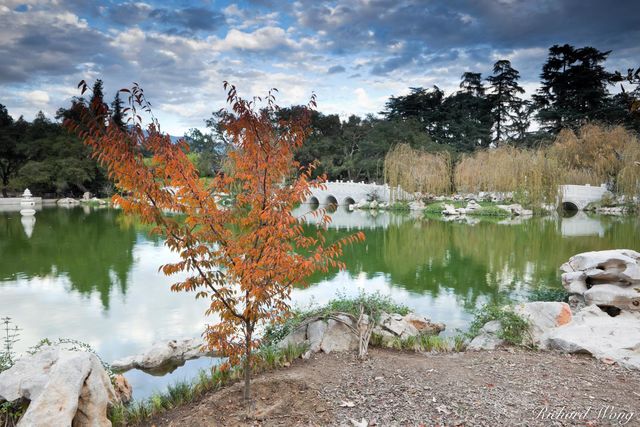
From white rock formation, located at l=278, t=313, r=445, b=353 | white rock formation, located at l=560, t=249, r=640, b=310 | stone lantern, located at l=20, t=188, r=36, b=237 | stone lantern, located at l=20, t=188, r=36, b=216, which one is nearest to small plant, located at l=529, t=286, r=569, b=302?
white rock formation, located at l=560, t=249, r=640, b=310

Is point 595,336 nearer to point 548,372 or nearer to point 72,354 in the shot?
point 548,372

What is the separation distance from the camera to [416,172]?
98.5 ft

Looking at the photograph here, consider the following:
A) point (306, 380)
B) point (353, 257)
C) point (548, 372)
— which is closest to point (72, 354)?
point (306, 380)

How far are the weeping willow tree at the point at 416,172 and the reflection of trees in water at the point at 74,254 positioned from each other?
16778 mm

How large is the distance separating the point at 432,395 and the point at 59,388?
2686mm

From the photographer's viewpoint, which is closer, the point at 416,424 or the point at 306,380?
the point at 416,424

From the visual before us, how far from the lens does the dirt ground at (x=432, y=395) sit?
3.20 meters

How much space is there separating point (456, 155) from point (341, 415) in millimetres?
34786

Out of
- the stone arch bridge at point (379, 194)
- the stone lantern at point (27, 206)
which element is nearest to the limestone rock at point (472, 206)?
the stone arch bridge at point (379, 194)

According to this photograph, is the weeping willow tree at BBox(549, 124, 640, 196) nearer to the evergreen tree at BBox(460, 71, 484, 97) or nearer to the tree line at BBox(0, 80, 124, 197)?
the evergreen tree at BBox(460, 71, 484, 97)

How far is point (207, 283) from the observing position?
3.51m

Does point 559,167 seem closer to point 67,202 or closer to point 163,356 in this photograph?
point 163,356

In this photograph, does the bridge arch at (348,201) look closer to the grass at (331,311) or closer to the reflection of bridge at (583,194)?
the reflection of bridge at (583,194)

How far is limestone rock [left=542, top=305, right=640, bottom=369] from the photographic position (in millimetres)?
4547
